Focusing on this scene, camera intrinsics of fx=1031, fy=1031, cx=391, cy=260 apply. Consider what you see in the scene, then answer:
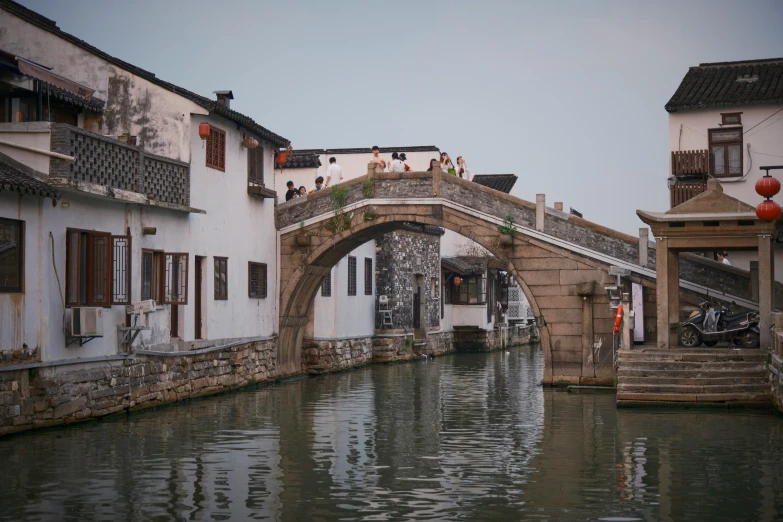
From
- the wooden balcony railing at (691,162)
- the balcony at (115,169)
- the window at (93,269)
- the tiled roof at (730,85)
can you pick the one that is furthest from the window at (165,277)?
the tiled roof at (730,85)

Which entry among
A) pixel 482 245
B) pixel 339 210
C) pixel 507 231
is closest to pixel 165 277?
pixel 339 210

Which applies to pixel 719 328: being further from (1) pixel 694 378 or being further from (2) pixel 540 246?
(2) pixel 540 246

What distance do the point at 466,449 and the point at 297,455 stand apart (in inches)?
86.4

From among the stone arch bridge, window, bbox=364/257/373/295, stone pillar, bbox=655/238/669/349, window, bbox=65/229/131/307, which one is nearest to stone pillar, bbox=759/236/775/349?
stone pillar, bbox=655/238/669/349

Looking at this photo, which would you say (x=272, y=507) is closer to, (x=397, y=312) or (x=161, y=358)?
(x=161, y=358)

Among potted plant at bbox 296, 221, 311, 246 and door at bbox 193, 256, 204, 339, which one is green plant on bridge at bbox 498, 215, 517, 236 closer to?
potted plant at bbox 296, 221, 311, 246

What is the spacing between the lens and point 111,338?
1655 cm

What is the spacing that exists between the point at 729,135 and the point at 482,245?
9.30 metres

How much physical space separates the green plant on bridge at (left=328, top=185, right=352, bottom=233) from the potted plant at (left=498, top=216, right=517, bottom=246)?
146 inches

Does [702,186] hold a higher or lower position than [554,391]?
higher

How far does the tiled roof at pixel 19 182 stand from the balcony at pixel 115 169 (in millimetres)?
445

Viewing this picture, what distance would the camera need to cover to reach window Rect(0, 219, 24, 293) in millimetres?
13792

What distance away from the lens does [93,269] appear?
15820 mm

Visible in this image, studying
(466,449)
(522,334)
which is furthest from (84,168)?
(522,334)
